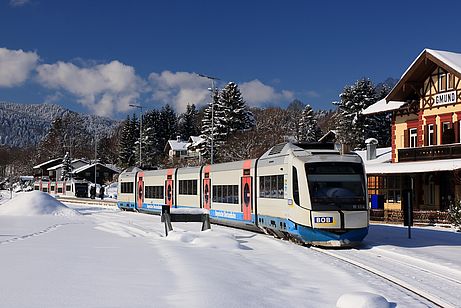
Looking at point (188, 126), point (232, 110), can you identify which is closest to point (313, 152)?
point (232, 110)

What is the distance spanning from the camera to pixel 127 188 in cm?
4312

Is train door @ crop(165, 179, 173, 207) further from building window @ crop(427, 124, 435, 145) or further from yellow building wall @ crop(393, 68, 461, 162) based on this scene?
building window @ crop(427, 124, 435, 145)

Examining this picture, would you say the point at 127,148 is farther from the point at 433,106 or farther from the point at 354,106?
the point at 433,106

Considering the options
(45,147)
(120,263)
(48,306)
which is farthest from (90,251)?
(45,147)

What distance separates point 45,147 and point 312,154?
132338 millimetres

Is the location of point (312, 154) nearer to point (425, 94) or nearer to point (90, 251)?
point (90, 251)

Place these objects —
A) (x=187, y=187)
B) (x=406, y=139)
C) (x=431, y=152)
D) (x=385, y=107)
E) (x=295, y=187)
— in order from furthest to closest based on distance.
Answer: (x=385, y=107)
(x=406, y=139)
(x=431, y=152)
(x=187, y=187)
(x=295, y=187)

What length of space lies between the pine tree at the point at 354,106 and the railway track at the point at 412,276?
54.3 m

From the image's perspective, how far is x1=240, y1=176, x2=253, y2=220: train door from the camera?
74.5 ft

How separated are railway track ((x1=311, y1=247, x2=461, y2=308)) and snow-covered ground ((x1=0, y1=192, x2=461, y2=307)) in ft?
0.18

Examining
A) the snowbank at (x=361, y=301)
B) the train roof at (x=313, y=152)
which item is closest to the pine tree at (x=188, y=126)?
the train roof at (x=313, y=152)

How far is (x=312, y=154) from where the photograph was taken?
18.1m

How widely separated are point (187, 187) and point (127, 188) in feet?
43.1

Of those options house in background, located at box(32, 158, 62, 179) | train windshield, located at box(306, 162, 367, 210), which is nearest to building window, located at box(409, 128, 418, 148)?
train windshield, located at box(306, 162, 367, 210)
